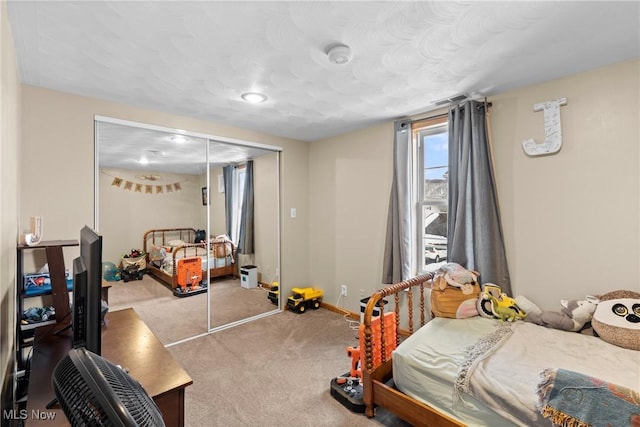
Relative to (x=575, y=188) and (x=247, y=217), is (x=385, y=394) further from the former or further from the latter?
(x=247, y=217)

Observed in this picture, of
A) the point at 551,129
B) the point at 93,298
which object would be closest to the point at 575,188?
the point at 551,129

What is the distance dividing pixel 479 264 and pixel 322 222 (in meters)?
2.03

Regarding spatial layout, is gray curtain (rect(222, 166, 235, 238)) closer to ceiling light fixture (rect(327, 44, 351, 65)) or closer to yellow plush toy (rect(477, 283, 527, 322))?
ceiling light fixture (rect(327, 44, 351, 65))

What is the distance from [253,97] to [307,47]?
2.90ft

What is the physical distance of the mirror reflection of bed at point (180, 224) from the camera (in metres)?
2.62

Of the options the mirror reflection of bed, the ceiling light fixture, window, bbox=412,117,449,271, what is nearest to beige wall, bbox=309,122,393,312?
window, bbox=412,117,449,271

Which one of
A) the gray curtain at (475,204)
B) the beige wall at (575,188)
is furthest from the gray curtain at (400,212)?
the beige wall at (575,188)

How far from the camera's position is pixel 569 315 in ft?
6.53

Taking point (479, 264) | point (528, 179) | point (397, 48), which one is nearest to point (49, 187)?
point (397, 48)

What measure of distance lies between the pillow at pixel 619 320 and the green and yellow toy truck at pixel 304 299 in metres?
2.71

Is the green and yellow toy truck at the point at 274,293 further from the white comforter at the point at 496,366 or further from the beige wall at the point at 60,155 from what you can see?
the white comforter at the point at 496,366

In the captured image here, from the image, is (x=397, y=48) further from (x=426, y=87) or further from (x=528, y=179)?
(x=528, y=179)

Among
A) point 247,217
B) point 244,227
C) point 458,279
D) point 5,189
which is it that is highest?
point 5,189

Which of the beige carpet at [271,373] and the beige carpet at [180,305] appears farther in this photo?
the beige carpet at [180,305]
